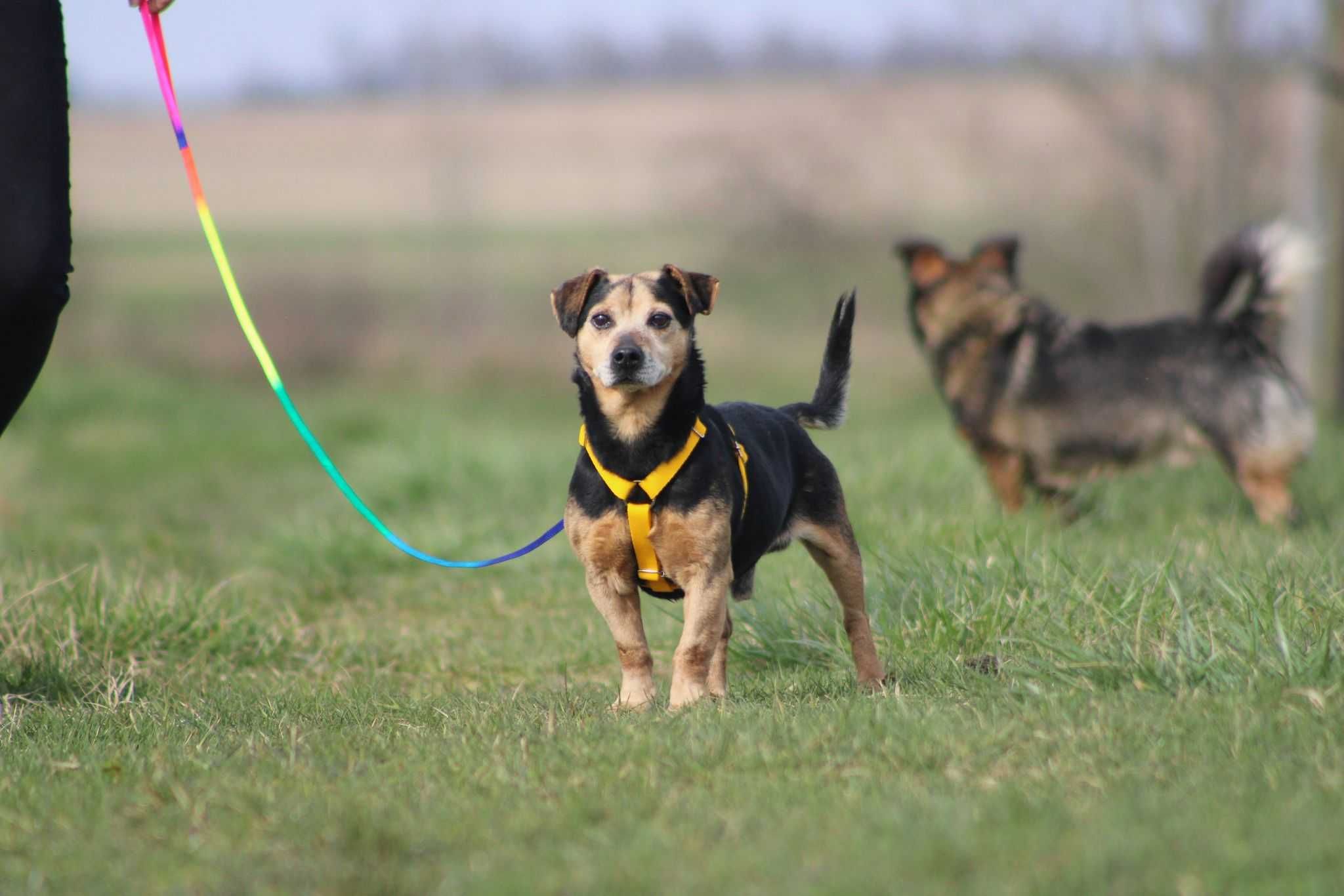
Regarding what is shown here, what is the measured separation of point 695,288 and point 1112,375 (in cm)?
401

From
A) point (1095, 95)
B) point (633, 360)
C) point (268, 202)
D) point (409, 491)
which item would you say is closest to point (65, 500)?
point (409, 491)

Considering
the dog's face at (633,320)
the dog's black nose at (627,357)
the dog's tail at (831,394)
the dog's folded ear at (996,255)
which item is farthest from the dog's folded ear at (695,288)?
the dog's folded ear at (996,255)

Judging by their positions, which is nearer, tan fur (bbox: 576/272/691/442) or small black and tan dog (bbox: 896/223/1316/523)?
tan fur (bbox: 576/272/691/442)

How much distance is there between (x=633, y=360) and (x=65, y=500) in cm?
724

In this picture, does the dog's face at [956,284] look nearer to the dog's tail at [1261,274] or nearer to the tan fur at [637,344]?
the dog's tail at [1261,274]

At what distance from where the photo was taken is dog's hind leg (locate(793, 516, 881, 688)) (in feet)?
13.6

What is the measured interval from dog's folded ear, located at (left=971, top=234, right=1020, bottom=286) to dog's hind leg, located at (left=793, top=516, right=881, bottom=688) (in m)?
4.22

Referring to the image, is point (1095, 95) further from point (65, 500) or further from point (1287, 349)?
point (65, 500)

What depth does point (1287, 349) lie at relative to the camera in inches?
549

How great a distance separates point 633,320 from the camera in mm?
4027

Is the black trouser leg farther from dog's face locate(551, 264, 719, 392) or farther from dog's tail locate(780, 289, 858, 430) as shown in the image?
dog's tail locate(780, 289, 858, 430)

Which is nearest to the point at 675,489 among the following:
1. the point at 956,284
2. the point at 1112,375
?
the point at 1112,375

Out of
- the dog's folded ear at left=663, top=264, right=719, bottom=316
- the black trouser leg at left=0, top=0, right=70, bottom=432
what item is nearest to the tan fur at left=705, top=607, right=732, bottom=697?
the dog's folded ear at left=663, top=264, right=719, bottom=316

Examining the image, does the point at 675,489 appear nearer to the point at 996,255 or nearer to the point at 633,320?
the point at 633,320
